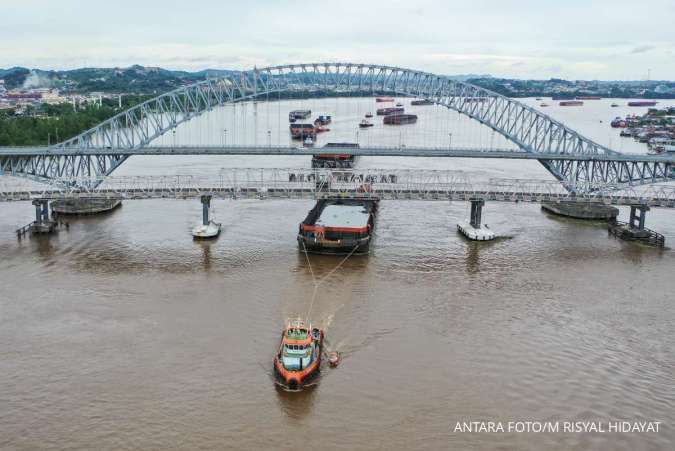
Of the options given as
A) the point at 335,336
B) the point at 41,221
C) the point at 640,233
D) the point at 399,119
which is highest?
the point at 399,119

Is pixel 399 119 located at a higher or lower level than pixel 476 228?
higher

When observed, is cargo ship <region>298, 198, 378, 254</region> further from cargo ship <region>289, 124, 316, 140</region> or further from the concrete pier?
cargo ship <region>289, 124, 316, 140</region>

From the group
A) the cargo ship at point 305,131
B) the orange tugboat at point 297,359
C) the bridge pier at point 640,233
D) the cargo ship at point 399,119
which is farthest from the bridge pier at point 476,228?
the cargo ship at point 399,119

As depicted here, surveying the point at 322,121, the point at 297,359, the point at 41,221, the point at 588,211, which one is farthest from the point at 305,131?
the point at 297,359

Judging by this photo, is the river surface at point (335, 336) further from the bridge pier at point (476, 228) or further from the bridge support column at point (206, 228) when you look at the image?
the bridge support column at point (206, 228)

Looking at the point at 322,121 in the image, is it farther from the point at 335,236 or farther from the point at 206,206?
the point at 335,236

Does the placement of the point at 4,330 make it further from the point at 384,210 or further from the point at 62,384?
the point at 384,210

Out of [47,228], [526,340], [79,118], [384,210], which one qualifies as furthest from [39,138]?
[526,340]

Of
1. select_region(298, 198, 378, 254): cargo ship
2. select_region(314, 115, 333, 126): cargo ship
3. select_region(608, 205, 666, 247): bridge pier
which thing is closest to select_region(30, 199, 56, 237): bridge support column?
select_region(298, 198, 378, 254): cargo ship
